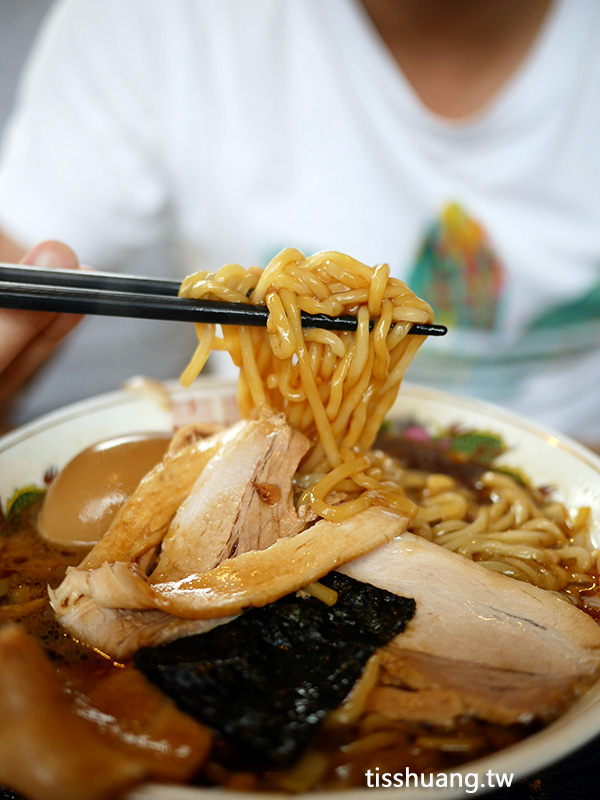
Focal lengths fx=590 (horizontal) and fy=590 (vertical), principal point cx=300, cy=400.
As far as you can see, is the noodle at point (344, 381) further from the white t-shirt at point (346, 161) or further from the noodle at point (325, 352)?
the white t-shirt at point (346, 161)

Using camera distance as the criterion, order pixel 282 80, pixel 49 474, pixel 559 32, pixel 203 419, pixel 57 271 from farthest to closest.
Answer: pixel 282 80, pixel 559 32, pixel 203 419, pixel 49 474, pixel 57 271

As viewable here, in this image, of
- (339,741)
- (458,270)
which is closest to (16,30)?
(458,270)

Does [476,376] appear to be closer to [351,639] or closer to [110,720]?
[351,639]

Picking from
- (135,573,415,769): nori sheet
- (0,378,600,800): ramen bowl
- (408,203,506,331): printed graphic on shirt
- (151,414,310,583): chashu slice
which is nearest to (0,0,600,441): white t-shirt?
(408,203,506,331): printed graphic on shirt

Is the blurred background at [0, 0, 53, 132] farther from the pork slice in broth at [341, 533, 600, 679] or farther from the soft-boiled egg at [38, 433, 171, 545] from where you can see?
the pork slice in broth at [341, 533, 600, 679]

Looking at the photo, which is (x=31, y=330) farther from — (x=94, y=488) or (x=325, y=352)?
(x=325, y=352)

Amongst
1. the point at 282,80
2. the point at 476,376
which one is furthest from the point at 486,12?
the point at 476,376
